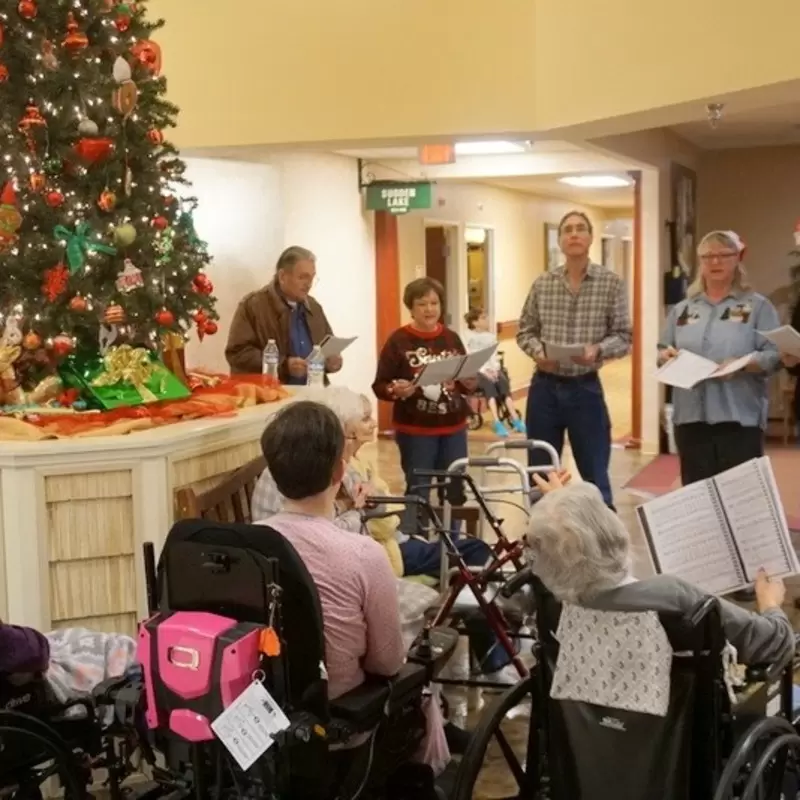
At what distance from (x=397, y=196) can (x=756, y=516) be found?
5.96 metres

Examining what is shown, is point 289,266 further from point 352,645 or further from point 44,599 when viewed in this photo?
point 352,645

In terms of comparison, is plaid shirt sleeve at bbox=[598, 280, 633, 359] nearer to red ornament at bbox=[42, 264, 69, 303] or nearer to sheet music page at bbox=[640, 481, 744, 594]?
sheet music page at bbox=[640, 481, 744, 594]

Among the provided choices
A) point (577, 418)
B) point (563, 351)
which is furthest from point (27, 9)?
point (577, 418)

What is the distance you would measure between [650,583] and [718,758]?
0.33 metres

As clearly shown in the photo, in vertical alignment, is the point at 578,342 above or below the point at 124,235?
below

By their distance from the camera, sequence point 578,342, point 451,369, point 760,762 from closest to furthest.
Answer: point 760,762
point 451,369
point 578,342

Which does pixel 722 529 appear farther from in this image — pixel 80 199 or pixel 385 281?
pixel 385 281

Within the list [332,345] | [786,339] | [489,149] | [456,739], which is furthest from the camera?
[489,149]

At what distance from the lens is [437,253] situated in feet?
34.6

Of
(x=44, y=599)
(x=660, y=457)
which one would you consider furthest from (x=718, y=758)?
(x=660, y=457)

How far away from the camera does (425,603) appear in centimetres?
291

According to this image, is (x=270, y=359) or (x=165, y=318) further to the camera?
(x=270, y=359)

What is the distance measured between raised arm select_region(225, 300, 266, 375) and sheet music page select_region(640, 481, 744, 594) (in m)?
2.51

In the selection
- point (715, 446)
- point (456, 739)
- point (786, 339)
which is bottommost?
point (456, 739)
